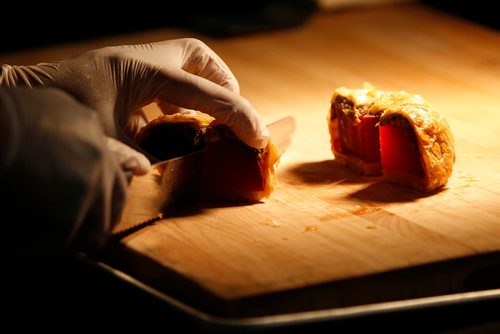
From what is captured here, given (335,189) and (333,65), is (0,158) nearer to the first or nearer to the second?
(335,189)

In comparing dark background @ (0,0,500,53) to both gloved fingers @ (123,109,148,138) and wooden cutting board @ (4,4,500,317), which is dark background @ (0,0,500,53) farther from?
gloved fingers @ (123,109,148,138)

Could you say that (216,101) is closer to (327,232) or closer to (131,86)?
(131,86)

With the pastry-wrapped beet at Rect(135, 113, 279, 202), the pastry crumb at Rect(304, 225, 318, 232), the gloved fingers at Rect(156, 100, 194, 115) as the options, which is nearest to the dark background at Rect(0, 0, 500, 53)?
the gloved fingers at Rect(156, 100, 194, 115)

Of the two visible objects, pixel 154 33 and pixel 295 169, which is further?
pixel 154 33

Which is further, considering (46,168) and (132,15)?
(132,15)

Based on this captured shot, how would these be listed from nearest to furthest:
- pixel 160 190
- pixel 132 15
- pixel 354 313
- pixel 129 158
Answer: pixel 354 313 < pixel 129 158 < pixel 160 190 < pixel 132 15

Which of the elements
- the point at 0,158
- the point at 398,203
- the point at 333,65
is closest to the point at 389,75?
the point at 333,65

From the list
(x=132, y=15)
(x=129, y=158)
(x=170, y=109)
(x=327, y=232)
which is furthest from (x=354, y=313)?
(x=132, y=15)
